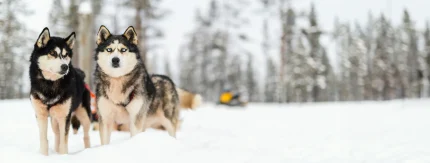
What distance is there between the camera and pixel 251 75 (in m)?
61.3

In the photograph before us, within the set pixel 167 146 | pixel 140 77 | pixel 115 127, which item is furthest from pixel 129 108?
pixel 115 127

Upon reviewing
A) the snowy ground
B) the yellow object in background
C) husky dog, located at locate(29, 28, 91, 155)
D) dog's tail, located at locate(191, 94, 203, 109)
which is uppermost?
husky dog, located at locate(29, 28, 91, 155)

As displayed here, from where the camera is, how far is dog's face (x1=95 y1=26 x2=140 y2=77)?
3986 mm

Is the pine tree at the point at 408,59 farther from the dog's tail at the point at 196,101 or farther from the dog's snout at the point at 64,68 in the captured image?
the dog's snout at the point at 64,68

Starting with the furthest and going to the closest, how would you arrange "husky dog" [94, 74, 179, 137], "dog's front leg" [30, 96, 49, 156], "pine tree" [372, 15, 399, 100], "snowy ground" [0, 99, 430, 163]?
"pine tree" [372, 15, 399, 100] < "husky dog" [94, 74, 179, 137] < "dog's front leg" [30, 96, 49, 156] < "snowy ground" [0, 99, 430, 163]

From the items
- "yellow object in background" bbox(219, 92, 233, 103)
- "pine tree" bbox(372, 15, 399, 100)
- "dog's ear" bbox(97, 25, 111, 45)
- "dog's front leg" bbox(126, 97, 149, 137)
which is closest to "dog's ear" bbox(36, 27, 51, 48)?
"dog's ear" bbox(97, 25, 111, 45)

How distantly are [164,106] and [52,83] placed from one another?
200 cm

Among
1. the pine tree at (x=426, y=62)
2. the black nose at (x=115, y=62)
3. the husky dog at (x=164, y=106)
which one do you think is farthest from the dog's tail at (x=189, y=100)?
the pine tree at (x=426, y=62)

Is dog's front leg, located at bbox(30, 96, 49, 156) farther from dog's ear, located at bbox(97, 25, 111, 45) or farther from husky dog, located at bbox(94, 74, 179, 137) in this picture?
husky dog, located at bbox(94, 74, 179, 137)

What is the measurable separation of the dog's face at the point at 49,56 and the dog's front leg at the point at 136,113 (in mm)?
926

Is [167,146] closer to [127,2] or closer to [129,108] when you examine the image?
[129,108]

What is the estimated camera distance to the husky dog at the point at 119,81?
4023 mm

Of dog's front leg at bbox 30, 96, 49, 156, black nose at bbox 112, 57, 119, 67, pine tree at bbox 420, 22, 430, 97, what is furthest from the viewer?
pine tree at bbox 420, 22, 430, 97

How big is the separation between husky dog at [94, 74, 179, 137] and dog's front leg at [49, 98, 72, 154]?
1.26 metres
